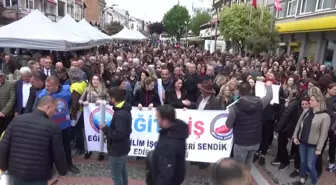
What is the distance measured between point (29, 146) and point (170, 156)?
4.79 ft

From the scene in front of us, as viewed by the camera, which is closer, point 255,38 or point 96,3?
point 255,38

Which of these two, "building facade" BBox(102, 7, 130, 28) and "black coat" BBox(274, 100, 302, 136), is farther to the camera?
"building facade" BBox(102, 7, 130, 28)

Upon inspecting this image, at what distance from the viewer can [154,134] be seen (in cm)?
563

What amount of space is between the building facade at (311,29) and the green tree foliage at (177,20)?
2159 inches

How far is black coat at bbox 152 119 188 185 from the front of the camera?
9.51 ft

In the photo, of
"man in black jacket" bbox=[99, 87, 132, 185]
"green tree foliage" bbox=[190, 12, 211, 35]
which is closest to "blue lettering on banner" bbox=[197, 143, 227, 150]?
"man in black jacket" bbox=[99, 87, 132, 185]

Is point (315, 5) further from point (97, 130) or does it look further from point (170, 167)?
point (170, 167)

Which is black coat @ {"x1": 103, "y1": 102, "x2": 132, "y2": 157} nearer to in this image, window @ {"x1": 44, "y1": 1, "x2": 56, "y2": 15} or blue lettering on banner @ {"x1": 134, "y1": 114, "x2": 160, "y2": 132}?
blue lettering on banner @ {"x1": 134, "y1": 114, "x2": 160, "y2": 132}

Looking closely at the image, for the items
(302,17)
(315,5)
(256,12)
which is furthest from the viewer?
(256,12)

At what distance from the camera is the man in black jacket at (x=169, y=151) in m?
2.90

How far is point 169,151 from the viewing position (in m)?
2.89

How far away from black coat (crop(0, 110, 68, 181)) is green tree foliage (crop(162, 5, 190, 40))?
81399 mm

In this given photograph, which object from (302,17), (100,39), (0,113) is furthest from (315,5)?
(0,113)

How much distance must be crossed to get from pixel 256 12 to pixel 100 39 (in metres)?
16.2
